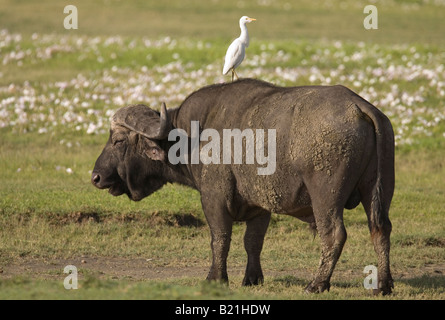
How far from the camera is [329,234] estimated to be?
30.3 feet

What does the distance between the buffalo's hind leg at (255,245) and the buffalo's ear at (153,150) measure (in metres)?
1.37

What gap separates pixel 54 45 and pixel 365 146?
20054 mm

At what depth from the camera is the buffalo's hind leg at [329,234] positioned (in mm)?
9164

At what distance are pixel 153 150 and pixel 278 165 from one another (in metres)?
1.83

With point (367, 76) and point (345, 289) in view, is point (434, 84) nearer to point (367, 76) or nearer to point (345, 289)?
point (367, 76)

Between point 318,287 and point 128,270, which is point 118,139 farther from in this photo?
point 318,287

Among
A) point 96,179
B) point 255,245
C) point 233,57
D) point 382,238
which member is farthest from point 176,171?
point 233,57

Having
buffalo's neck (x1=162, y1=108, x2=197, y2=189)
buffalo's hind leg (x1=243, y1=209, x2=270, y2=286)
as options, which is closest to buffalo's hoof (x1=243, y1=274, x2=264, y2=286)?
buffalo's hind leg (x1=243, y1=209, x2=270, y2=286)

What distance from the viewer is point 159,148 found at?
10508 mm

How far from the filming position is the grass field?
10805 millimetres

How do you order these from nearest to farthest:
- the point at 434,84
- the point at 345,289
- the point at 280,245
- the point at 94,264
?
the point at 345,289, the point at 94,264, the point at 280,245, the point at 434,84

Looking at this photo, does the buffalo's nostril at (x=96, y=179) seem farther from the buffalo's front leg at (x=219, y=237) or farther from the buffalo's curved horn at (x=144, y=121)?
the buffalo's front leg at (x=219, y=237)

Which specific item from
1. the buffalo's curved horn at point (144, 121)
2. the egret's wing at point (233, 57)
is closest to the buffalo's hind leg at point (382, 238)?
the buffalo's curved horn at point (144, 121)
